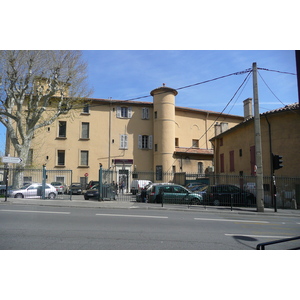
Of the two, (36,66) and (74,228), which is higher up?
(36,66)

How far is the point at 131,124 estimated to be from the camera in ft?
112

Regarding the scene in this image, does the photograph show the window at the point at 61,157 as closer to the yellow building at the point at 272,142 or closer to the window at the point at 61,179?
the window at the point at 61,179

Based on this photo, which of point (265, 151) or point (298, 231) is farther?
point (265, 151)

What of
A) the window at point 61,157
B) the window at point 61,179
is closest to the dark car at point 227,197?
the window at point 61,179

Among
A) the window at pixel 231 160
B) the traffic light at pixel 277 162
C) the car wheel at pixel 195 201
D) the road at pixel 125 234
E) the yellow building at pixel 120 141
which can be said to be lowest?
the road at pixel 125 234

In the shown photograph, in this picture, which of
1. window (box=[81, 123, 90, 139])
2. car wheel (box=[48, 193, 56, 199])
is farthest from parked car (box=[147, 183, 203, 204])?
window (box=[81, 123, 90, 139])

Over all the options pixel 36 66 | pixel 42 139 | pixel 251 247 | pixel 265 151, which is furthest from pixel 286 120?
pixel 42 139

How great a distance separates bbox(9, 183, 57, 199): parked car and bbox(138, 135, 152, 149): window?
53.4 ft

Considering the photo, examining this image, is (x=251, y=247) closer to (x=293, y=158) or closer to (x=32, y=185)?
(x=293, y=158)

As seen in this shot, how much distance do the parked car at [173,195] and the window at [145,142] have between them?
56.1 ft

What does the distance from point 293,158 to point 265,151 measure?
2.12 m

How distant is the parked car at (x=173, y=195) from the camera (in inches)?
663

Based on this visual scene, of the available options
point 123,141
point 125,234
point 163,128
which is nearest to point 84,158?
point 123,141

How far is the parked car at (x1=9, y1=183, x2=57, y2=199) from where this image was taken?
18.6 meters
